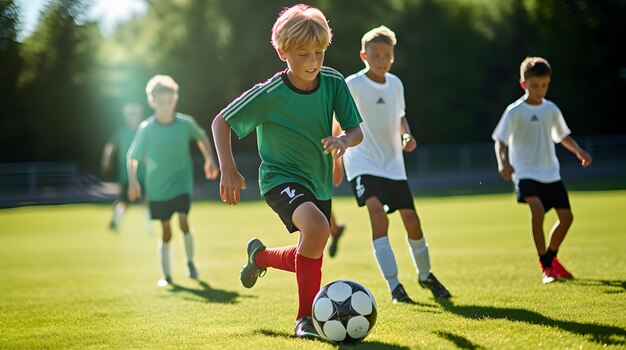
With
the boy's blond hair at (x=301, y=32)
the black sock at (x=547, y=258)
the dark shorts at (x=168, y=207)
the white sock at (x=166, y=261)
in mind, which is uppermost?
the boy's blond hair at (x=301, y=32)

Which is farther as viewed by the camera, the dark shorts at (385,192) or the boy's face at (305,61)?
the dark shorts at (385,192)

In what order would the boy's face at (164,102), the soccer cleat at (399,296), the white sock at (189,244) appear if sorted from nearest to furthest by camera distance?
the soccer cleat at (399,296) < the boy's face at (164,102) < the white sock at (189,244)

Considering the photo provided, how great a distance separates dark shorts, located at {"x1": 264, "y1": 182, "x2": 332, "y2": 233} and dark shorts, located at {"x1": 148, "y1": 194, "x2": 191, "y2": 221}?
4044 millimetres

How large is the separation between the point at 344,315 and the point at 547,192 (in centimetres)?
385

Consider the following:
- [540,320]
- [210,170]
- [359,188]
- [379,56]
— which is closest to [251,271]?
[359,188]

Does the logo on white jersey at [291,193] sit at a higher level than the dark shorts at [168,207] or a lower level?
higher

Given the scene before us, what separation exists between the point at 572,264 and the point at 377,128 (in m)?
3.09

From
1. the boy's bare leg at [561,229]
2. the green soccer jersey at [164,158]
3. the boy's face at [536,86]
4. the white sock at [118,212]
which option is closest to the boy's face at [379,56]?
the boy's face at [536,86]

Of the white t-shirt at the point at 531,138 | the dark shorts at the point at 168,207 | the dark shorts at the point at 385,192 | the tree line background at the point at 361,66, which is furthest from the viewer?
the tree line background at the point at 361,66

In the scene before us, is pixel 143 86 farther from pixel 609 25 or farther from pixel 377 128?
pixel 377 128

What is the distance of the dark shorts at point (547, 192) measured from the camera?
8000 millimetres

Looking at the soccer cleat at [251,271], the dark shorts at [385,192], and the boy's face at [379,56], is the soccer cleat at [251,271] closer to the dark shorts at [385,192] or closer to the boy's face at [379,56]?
the dark shorts at [385,192]

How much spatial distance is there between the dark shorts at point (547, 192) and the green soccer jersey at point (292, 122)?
3064mm

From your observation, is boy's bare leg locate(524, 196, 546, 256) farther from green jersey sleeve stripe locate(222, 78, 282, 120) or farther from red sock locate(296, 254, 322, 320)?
green jersey sleeve stripe locate(222, 78, 282, 120)
